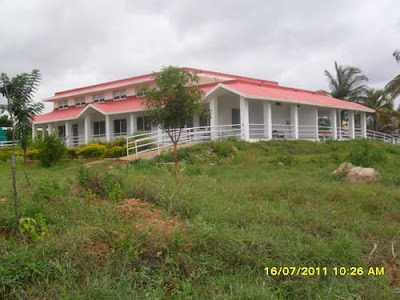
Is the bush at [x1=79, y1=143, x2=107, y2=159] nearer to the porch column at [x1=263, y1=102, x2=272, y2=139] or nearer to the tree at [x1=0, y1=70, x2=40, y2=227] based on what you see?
the porch column at [x1=263, y1=102, x2=272, y2=139]

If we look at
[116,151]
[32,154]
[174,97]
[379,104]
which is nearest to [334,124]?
[379,104]

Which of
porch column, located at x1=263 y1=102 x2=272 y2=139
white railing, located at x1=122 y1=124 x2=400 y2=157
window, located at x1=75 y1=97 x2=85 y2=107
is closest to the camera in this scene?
white railing, located at x1=122 y1=124 x2=400 y2=157

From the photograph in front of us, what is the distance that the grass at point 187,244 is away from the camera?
4.11 metres

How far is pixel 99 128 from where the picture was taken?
30859 millimetres

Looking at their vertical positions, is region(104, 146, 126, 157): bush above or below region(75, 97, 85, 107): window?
below

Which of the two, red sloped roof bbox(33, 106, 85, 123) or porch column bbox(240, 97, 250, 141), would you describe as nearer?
porch column bbox(240, 97, 250, 141)

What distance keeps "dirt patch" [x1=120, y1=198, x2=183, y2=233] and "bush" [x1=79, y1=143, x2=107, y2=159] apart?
1610 cm

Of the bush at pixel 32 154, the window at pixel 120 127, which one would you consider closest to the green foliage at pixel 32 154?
the bush at pixel 32 154

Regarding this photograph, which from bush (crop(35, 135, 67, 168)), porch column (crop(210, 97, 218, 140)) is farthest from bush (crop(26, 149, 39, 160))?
porch column (crop(210, 97, 218, 140))

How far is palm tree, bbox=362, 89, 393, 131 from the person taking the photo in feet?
113

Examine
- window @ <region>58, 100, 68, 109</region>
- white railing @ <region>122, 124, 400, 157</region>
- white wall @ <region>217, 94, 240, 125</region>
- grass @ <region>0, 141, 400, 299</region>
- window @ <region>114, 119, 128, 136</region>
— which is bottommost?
grass @ <region>0, 141, 400, 299</region>

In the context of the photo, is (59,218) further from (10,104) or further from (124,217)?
(10,104)

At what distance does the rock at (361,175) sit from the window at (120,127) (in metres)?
19.6

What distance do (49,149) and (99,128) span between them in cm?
1132
